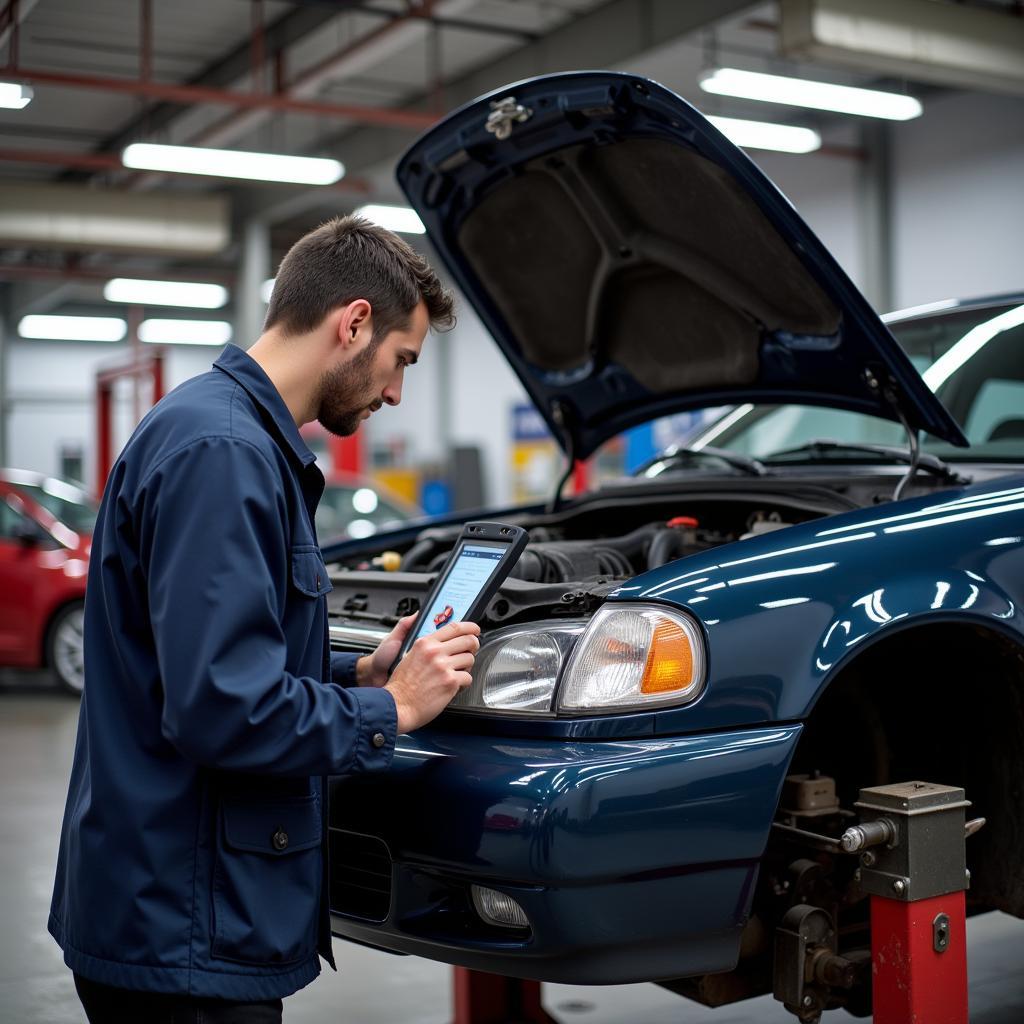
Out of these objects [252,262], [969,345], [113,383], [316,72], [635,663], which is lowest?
[635,663]

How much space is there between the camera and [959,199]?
11883 millimetres

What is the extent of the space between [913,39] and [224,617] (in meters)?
8.09

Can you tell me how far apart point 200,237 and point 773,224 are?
41.4 ft

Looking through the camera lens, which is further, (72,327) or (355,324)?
(72,327)

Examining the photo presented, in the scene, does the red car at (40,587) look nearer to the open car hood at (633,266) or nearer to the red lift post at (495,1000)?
the open car hood at (633,266)

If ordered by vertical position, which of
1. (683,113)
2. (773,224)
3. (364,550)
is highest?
(683,113)

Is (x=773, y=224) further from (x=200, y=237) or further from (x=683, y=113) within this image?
(x=200, y=237)

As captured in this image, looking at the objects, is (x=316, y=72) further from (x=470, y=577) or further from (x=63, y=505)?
(x=470, y=577)

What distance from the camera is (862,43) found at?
8078 millimetres

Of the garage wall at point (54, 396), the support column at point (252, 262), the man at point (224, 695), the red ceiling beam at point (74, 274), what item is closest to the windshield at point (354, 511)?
the support column at point (252, 262)

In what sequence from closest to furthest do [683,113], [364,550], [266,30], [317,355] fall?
[317,355]
[683,113]
[364,550]
[266,30]

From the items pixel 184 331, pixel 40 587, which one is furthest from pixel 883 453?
pixel 184 331

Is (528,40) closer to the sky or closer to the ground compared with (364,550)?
closer to the sky

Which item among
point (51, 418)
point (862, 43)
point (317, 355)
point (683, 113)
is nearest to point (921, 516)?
point (683, 113)
